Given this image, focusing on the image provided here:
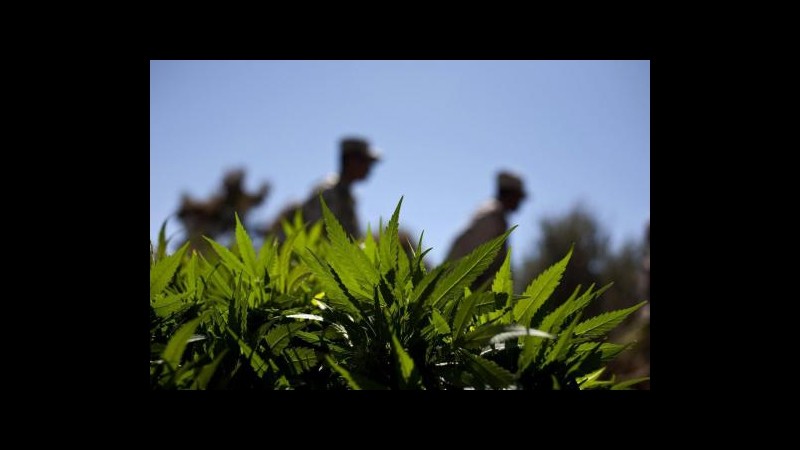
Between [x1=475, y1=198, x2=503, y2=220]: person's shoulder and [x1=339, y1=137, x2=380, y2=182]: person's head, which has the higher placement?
[x1=339, y1=137, x2=380, y2=182]: person's head

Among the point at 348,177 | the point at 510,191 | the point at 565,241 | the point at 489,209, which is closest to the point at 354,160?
the point at 348,177

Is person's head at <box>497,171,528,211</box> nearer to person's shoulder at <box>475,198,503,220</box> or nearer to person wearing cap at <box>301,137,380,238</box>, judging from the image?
person's shoulder at <box>475,198,503,220</box>

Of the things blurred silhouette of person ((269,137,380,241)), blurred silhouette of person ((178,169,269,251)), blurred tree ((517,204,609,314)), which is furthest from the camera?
blurred silhouette of person ((178,169,269,251))

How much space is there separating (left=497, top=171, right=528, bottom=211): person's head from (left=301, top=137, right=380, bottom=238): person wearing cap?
68.2 inches

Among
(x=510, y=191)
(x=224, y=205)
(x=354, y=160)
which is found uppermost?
(x=224, y=205)

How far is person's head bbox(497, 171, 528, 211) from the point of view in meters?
6.88

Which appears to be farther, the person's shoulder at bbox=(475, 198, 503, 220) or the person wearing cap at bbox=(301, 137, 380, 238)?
the person's shoulder at bbox=(475, 198, 503, 220)

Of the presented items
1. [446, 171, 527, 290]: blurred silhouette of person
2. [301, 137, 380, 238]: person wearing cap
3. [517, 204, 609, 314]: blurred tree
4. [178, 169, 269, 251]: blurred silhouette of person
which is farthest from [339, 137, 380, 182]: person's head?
[178, 169, 269, 251]: blurred silhouette of person

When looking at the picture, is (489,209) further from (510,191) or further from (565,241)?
(565,241)

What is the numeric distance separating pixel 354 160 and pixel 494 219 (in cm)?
192

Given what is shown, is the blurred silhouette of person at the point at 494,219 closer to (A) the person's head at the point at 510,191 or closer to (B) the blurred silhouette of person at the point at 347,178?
(A) the person's head at the point at 510,191

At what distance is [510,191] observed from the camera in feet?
22.7

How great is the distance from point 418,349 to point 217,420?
1.77 ft
